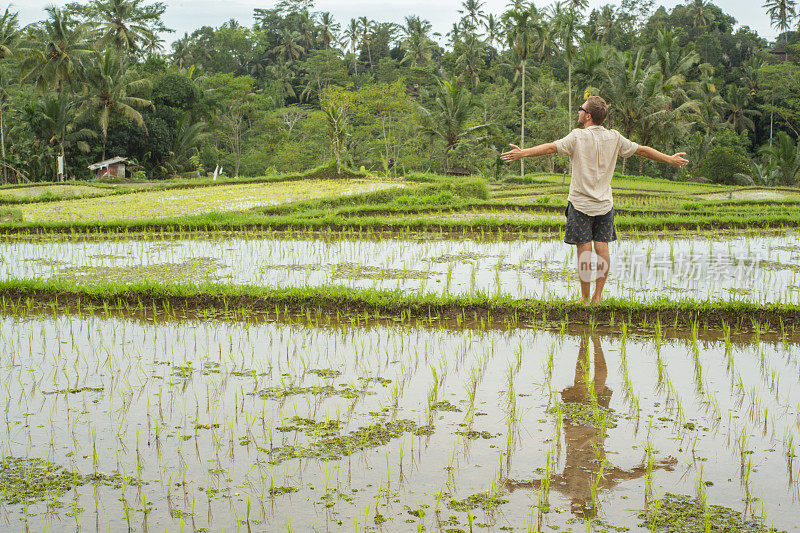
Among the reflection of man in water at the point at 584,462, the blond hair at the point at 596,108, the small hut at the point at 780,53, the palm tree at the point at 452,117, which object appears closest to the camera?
the reflection of man in water at the point at 584,462

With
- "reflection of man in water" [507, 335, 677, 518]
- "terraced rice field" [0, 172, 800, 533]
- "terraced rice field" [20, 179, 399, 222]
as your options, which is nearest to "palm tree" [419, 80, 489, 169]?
"terraced rice field" [20, 179, 399, 222]

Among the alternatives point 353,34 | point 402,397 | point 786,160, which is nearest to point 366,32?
point 353,34

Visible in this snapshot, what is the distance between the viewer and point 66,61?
24.5 m

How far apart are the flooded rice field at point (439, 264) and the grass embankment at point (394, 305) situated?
31cm

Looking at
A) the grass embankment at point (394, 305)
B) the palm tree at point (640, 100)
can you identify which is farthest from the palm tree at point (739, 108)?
the grass embankment at point (394, 305)

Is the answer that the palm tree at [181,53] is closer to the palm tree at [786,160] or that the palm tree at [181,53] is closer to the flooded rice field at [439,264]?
the palm tree at [786,160]

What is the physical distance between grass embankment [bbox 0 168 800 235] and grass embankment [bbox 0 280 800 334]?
4497 millimetres

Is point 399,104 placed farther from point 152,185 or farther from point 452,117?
point 152,185

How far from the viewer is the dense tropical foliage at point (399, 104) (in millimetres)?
25047

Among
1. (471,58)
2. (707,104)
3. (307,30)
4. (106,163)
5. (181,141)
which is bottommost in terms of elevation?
(106,163)

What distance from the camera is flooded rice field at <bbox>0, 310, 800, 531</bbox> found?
6.89ft

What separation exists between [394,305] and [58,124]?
23.7m

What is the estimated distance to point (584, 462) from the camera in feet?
7.99

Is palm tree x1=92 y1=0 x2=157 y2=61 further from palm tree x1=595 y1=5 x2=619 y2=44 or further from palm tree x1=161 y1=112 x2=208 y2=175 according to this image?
palm tree x1=595 y1=5 x2=619 y2=44
